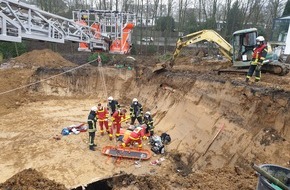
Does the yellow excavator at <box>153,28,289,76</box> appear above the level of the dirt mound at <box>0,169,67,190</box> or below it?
above

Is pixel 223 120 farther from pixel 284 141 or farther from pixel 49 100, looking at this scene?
pixel 49 100

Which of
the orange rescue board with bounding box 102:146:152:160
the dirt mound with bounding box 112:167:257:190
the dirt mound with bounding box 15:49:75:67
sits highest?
the dirt mound with bounding box 15:49:75:67

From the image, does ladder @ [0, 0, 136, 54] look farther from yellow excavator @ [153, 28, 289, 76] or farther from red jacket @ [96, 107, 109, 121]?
yellow excavator @ [153, 28, 289, 76]

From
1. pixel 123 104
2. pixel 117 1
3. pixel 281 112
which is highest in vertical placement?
pixel 117 1

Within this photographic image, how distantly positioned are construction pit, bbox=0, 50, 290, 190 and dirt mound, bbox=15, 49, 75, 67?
2746 mm

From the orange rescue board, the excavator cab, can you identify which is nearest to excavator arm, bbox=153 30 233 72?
the excavator cab

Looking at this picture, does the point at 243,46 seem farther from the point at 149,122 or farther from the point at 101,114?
the point at 101,114

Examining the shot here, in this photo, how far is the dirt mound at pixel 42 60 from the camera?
20.7 meters

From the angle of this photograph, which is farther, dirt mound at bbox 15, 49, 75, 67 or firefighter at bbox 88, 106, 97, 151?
dirt mound at bbox 15, 49, 75, 67

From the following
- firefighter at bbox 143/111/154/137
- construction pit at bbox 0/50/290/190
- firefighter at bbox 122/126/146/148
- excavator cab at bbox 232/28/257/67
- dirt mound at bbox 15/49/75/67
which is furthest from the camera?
dirt mound at bbox 15/49/75/67

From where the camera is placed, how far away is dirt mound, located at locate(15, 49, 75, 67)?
67.8 ft

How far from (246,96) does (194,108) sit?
280 cm

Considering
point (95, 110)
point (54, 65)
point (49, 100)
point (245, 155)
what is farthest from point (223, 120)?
point (54, 65)

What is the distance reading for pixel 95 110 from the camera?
1102 centimetres
